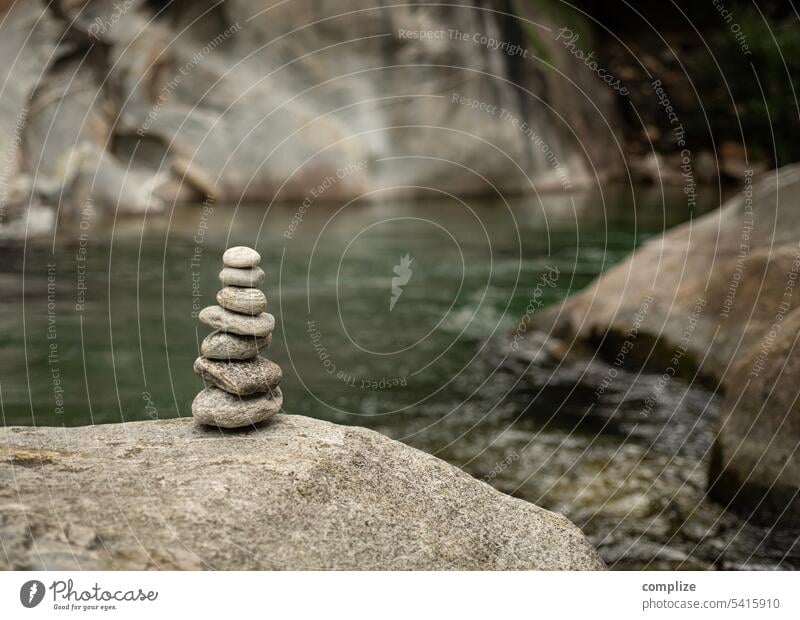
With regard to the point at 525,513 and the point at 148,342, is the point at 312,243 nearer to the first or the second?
the point at 148,342

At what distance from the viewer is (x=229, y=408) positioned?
4.40 m

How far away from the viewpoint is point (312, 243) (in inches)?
586

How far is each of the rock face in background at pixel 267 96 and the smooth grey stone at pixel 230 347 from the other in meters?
11.8

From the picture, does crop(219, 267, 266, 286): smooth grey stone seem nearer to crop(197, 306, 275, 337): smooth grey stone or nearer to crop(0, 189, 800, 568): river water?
crop(197, 306, 275, 337): smooth grey stone

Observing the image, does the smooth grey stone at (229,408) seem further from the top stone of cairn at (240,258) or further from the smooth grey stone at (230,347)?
the top stone of cairn at (240,258)

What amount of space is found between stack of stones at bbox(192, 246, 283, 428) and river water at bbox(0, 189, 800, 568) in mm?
2353

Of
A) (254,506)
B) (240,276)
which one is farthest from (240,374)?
(254,506)

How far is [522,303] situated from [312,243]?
14.9ft

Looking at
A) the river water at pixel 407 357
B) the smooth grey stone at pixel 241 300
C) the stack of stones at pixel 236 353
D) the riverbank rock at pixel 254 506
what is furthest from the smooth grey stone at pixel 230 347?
the river water at pixel 407 357

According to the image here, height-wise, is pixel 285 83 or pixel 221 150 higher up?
pixel 285 83

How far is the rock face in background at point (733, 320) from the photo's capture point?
5531 millimetres

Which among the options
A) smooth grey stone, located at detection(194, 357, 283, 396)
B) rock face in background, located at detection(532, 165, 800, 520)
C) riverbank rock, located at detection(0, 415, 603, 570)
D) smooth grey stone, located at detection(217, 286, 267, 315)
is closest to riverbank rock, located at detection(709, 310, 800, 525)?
rock face in background, located at detection(532, 165, 800, 520)

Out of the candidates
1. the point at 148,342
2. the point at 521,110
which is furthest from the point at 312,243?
the point at 521,110

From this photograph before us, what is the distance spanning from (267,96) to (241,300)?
49.0 ft
